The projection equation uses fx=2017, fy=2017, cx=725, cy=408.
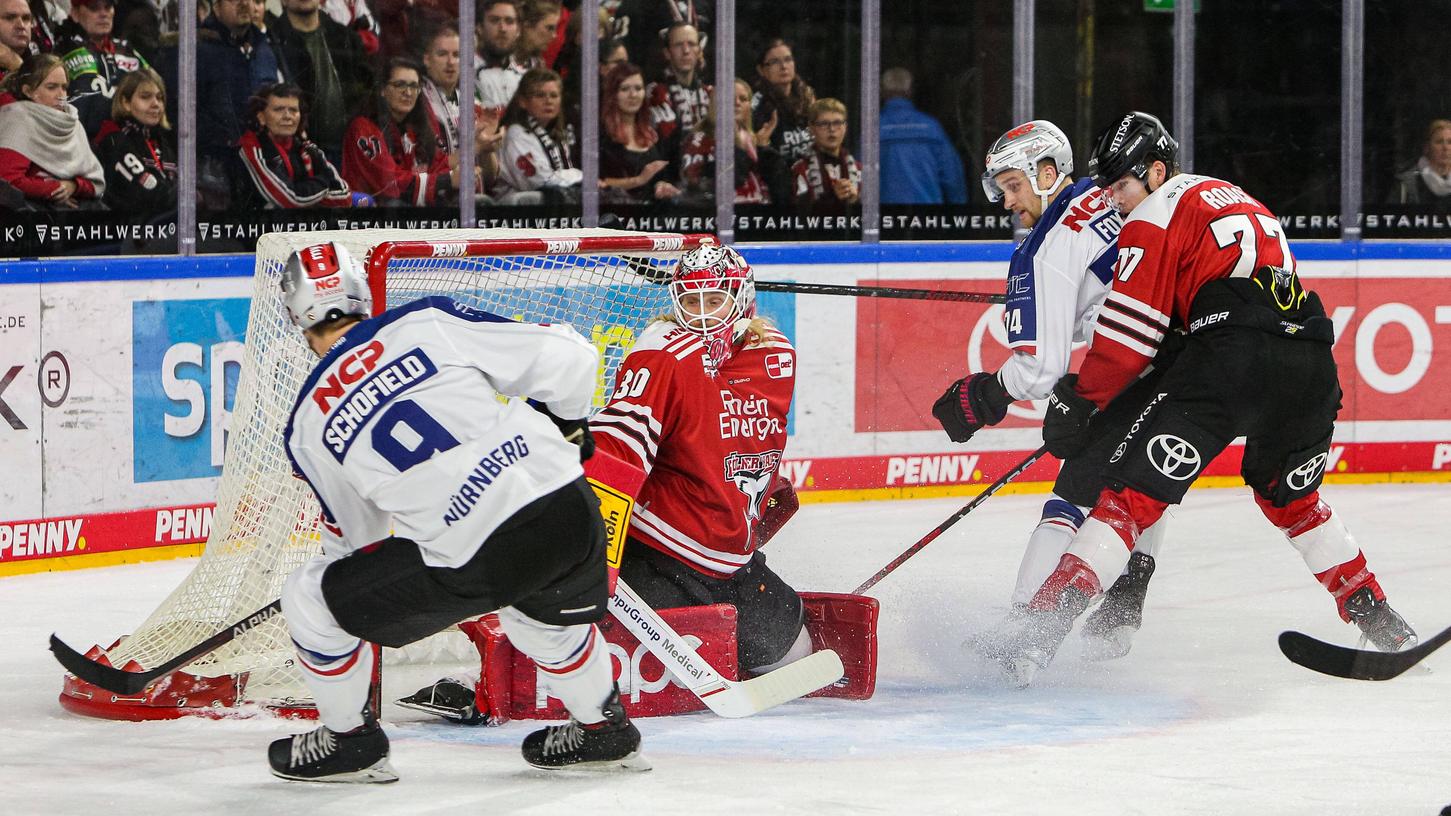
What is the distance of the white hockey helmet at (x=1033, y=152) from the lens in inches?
165

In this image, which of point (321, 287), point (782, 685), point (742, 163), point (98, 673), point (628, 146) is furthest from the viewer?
A: point (742, 163)

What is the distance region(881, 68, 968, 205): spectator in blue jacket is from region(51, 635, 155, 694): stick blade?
13.2 feet

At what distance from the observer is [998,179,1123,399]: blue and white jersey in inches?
159

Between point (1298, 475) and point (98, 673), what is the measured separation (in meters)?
2.32

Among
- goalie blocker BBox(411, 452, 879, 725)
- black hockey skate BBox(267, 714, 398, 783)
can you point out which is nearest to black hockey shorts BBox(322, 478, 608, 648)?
black hockey skate BBox(267, 714, 398, 783)

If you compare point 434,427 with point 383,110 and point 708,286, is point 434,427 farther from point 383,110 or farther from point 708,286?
point 383,110

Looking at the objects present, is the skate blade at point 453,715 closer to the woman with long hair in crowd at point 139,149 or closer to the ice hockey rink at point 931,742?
the ice hockey rink at point 931,742

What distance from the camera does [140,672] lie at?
3.59 meters

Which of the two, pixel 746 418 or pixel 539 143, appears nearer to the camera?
pixel 746 418

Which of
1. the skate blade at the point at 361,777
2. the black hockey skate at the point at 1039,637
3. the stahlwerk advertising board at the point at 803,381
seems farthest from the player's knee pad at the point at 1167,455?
the stahlwerk advertising board at the point at 803,381

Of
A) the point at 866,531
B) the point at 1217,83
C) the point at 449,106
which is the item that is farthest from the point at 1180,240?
the point at 1217,83

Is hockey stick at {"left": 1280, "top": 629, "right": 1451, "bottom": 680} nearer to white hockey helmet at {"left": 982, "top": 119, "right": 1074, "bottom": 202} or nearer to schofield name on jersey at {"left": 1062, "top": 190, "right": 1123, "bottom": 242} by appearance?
schofield name on jersey at {"left": 1062, "top": 190, "right": 1123, "bottom": 242}

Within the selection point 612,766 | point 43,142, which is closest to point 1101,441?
point 612,766

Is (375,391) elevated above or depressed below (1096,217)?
below
